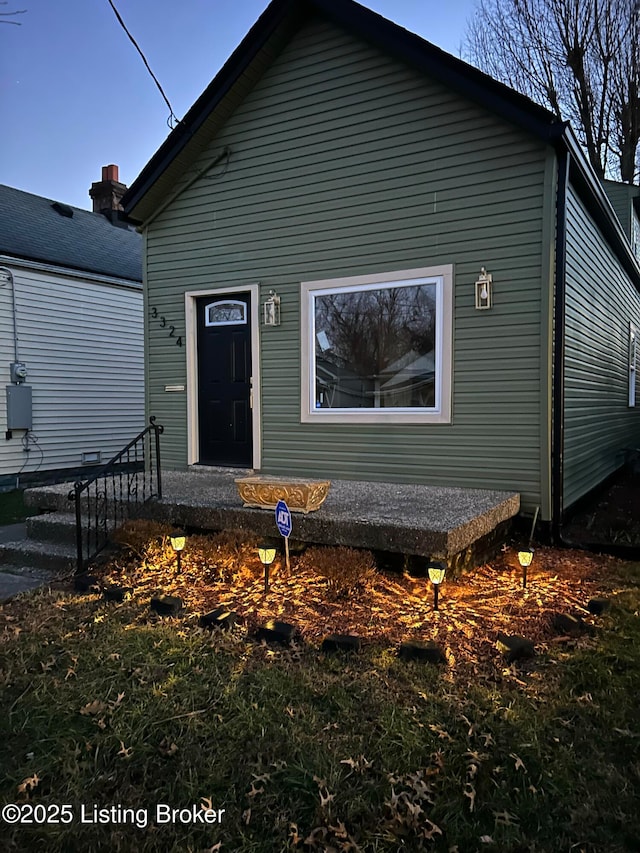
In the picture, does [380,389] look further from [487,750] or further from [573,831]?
[573,831]

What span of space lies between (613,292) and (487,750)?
24.6ft

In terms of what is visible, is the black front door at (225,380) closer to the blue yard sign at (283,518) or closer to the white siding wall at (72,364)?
the blue yard sign at (283,518)

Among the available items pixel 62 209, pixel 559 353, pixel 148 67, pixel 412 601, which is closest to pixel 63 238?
pixel 62 209

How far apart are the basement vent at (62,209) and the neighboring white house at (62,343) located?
2 centimetres

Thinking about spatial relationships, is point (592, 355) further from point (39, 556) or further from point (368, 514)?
point (39, 556)

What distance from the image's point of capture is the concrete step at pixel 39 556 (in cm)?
445

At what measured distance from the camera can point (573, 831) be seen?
1.73 meters

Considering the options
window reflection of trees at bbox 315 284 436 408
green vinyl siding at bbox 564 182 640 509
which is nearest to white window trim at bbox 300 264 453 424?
window reflection of trees at bbox 315 284 436 408

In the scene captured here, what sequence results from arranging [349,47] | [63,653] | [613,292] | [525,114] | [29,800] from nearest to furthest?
[29,800], [63,653], [525,114], [349,47], [613,292]

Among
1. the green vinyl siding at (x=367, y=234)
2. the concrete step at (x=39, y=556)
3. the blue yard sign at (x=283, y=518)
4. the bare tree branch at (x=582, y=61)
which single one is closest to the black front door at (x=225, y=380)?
the green vinyl siding at (x=367, y=234)

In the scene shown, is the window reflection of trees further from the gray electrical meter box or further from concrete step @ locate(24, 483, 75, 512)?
the gray electrical meter box

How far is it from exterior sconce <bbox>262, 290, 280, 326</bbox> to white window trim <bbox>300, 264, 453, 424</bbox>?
313 mm

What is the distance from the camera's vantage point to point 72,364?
406 inches

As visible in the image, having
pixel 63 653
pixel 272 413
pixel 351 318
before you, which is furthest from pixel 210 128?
pixel 63 653
